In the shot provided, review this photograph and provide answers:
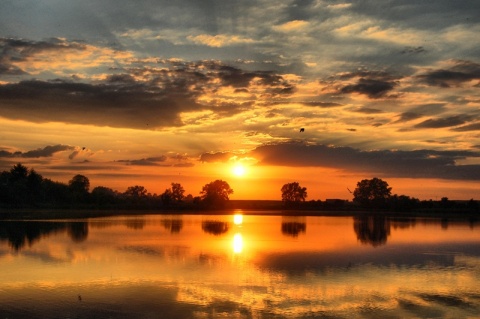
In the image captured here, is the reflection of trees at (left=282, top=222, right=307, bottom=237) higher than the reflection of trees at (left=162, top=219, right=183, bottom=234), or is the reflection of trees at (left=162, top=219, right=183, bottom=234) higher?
the reflection of trees at (left=162, top=219, right=183, bottom=234)

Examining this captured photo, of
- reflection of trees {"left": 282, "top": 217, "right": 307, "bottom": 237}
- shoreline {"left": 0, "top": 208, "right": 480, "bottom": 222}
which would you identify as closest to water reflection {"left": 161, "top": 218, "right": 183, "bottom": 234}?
reflection of trees {"left": 282, "top": 217, "right": 307, "bottom": 237}

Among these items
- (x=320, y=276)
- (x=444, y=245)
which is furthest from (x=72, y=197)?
(x=320, y=276)

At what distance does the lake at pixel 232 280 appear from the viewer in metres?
22.8

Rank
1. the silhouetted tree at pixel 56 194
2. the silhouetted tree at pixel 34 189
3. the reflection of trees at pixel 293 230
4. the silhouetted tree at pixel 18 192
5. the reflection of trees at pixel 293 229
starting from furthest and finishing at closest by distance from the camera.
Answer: the silhouetted tree at pixel 56 194 → the silhouetted tree at pixel 34 189 → the silhouetted tree at pixel 18 192 → the reflection of trees at pixel 293 229 → the reflection of trees at pixel 293 230

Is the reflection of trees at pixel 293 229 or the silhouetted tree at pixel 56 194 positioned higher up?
the silhouetted tree at pixel 56 194

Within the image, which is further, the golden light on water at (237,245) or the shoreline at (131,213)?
the shoreline at (131,213)

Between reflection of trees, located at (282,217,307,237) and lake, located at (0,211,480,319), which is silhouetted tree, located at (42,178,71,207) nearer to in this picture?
reflection of trees, located at (282,217,307,237)

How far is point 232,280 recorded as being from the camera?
98.0 feet

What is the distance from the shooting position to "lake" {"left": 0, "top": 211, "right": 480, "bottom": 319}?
74.9ft

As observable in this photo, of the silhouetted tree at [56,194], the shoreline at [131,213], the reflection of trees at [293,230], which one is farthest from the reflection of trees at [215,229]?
the silhouetted tree at [56,194]

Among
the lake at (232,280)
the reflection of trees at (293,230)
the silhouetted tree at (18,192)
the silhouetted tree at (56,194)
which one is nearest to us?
the lake at (232,280)

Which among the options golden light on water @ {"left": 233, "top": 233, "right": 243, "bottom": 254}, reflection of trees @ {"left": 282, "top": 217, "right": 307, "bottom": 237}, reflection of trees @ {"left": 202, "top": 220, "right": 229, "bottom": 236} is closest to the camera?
golden light on water @ {"left": 233, "top": 233, "right": 243, "bottom": 254}

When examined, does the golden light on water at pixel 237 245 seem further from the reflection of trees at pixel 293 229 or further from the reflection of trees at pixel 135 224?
the reflection of trees at pixel 135 224

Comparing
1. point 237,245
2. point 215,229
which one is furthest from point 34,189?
point 237,245
